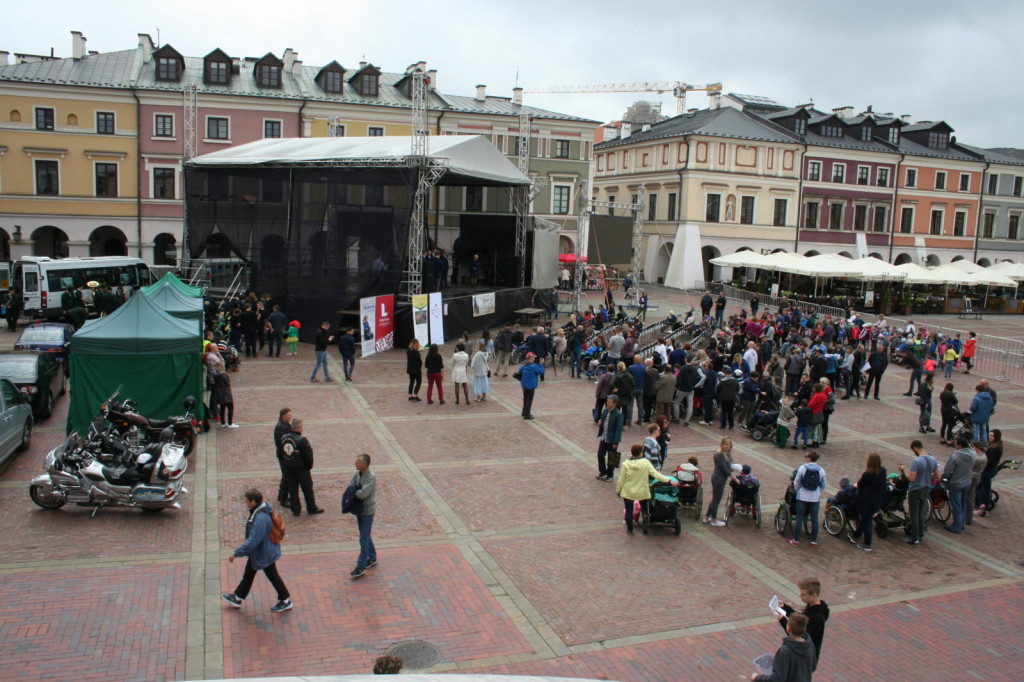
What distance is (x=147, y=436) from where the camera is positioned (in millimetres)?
12477

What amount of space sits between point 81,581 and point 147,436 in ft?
13.6

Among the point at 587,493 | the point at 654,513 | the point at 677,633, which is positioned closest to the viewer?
the point at 677,633

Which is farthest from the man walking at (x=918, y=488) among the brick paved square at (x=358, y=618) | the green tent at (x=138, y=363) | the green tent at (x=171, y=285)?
the green tent at (x=171, y=285)

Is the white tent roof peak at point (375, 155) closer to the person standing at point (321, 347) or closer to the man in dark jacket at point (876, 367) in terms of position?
the person standing at point (321, 347)

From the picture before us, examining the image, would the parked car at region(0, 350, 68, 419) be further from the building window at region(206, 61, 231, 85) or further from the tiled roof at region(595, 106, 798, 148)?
Answer: the tiled roof at region(595, 106, 798, 148)

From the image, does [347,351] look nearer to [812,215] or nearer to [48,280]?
[48,280]

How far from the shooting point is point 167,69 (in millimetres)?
40344

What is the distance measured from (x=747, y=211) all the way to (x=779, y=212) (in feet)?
8.45

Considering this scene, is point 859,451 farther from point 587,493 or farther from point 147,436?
point 147,436

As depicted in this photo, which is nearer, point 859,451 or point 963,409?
point 859,451

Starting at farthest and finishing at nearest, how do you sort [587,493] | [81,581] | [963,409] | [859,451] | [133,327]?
[963,409], [859,451], [133,327], [587,493], [81,581]

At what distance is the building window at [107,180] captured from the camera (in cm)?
3947

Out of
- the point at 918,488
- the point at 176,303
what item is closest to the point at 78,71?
the point at 176,303

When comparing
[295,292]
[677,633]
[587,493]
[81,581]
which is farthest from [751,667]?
[295,292]
